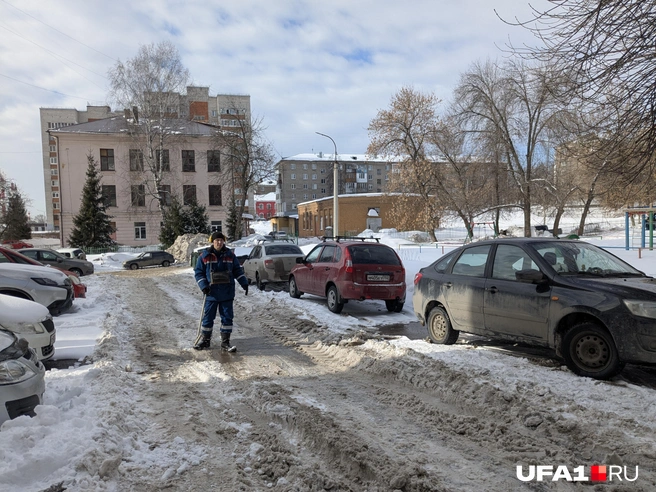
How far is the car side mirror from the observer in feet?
18.7

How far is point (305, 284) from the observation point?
12.0m

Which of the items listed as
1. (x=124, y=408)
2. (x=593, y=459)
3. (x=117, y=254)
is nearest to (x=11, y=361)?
(x=124, y=408)

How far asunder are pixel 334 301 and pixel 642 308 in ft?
21.4

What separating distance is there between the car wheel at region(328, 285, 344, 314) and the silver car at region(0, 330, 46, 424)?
6.78 meters

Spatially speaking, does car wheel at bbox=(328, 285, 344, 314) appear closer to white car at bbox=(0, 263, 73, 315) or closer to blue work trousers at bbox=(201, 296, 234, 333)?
blue work trousers at bbox=(201, 296, 234, 333)

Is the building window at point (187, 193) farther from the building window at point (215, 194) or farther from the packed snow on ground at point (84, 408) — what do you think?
the packed snow on ground at point (84, 408)

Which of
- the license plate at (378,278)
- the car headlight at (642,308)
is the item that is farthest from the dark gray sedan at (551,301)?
the license plate at (378,278)

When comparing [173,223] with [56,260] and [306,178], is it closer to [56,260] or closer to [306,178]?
[56,260]

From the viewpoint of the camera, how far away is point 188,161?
52375 millimetres

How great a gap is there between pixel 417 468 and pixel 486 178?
32028 mm

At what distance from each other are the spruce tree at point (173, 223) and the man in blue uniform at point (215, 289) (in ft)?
123

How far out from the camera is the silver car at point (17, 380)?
12.0 feet

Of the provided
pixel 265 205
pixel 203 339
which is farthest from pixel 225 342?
pixel 265 205

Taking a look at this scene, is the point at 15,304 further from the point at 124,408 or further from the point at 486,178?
the point at 486,178
